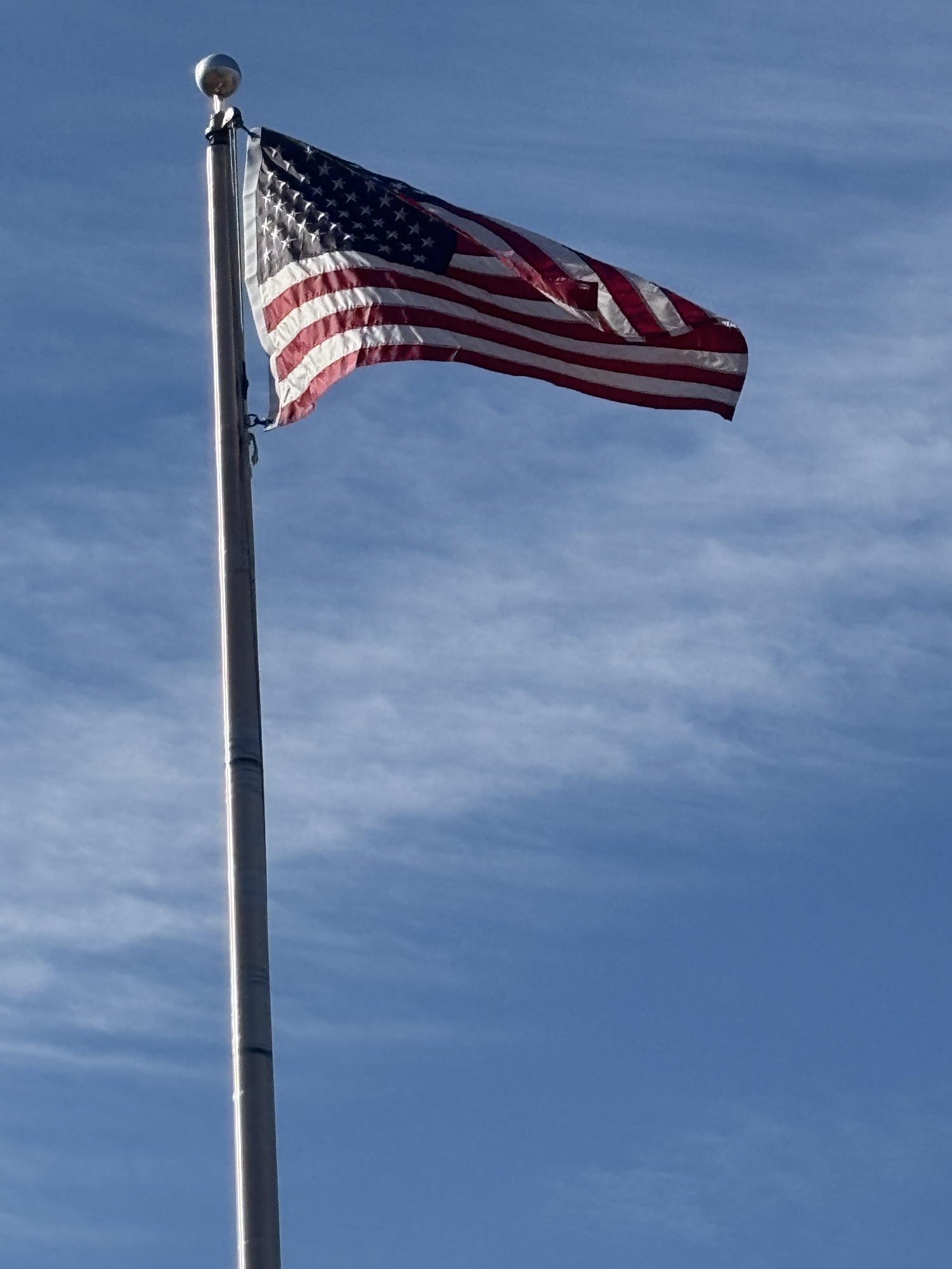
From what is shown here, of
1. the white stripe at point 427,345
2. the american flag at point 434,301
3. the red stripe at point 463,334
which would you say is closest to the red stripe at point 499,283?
the american flag at point 434,301

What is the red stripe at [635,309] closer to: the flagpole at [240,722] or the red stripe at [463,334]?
the red stripe at [463,334]

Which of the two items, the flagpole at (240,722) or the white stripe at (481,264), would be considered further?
the white stripe at (481,264)

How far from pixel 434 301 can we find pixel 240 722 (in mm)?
→ 4083

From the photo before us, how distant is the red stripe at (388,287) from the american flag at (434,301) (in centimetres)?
1

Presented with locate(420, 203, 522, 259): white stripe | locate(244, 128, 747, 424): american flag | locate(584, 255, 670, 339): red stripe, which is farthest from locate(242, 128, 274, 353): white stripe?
locate(584, 255, 670, 339): red stripe

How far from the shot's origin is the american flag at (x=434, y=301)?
63.5 ft

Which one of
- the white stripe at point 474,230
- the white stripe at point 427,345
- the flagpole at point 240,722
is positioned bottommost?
the flagpole at point 240,722

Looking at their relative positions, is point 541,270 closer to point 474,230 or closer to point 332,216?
point 474,230

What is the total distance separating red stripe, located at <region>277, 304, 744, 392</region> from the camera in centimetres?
1928

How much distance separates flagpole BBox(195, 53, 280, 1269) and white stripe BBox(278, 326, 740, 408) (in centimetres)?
70

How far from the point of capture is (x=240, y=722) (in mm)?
17203

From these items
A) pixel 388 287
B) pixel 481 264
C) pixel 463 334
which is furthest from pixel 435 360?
pixel 481 264

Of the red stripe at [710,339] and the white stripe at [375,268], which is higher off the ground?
the red stripe at [710,339]

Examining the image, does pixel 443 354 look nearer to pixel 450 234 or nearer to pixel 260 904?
pixel 450 234
